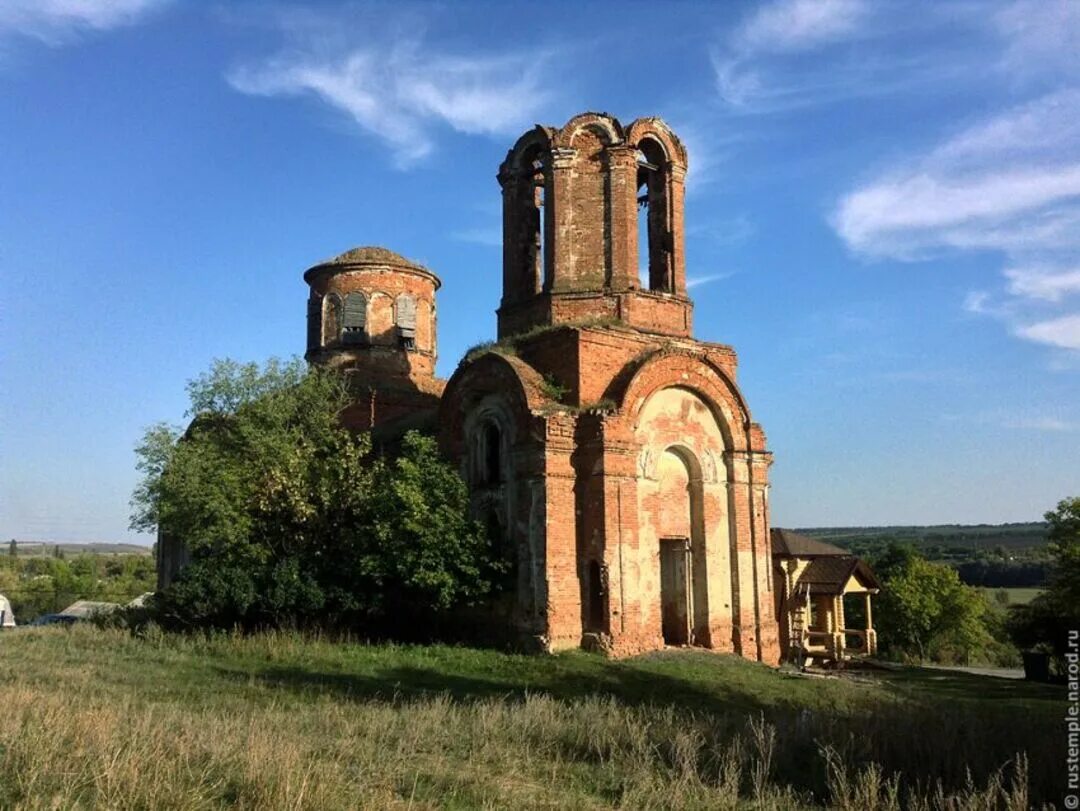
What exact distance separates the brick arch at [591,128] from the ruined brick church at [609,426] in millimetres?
29

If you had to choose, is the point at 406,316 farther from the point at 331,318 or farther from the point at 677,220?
the point at 677,220

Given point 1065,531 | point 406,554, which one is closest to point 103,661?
point 406,554

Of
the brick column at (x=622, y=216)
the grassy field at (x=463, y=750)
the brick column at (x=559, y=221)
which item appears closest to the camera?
the grassy field at (x=463, y=750)

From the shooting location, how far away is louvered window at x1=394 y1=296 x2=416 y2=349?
84.8ft

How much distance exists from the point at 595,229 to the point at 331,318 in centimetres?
1084

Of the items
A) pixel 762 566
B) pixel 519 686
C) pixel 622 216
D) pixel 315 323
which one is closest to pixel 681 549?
pixel 762 566

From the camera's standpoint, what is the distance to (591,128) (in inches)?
708

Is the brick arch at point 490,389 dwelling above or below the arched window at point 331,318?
below

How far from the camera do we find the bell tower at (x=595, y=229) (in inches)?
686

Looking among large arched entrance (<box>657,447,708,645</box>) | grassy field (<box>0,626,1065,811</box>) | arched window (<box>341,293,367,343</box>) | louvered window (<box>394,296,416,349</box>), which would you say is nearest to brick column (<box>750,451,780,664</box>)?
large arched entrance (<box>657,447,708,645</box>)

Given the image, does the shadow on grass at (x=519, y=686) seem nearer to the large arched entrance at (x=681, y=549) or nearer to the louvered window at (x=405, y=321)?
the large arched entrance at (x=681, y=549)

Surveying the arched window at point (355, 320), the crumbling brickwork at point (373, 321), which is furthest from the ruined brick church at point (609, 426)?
the arched window at point (355, 320)

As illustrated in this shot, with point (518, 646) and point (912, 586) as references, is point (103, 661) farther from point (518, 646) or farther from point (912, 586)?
point (912, 586)

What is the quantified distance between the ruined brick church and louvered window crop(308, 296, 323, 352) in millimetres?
8676
